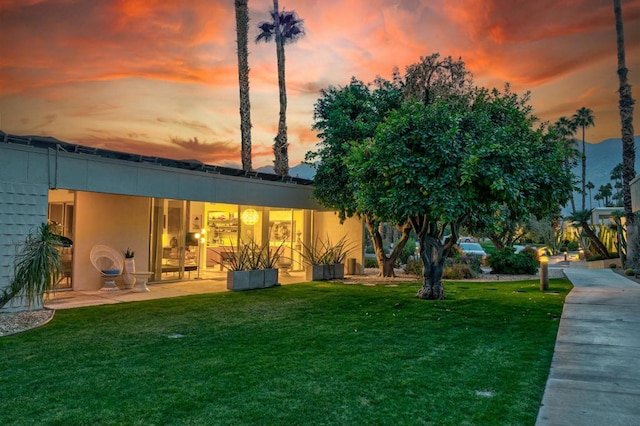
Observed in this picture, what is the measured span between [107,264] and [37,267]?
4.39 metres

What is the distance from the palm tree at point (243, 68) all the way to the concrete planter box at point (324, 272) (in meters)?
5.87

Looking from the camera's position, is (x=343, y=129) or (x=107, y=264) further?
(x=343, y=129)

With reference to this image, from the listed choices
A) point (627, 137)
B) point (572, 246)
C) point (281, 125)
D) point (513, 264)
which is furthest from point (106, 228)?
point (572, 246)

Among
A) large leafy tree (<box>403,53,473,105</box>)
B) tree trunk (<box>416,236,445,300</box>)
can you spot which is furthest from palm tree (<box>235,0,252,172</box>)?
tree trunk (<box>416,236,445,300</box>)

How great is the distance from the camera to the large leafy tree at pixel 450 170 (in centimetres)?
880

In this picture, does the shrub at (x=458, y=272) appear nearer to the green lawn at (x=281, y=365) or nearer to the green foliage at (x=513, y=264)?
the green foliage at (x=513, y=264)

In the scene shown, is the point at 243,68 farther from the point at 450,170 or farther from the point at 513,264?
the point at 513,264

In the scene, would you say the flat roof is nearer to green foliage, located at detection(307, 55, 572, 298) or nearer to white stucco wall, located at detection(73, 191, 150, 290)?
white stucco wall, located at detection(73, 191, 150, 290)

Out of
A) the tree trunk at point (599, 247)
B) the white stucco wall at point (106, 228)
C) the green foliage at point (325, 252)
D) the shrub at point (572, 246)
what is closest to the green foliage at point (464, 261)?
the green foliage at point (325, 252)

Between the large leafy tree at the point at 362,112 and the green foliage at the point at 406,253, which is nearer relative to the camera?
the large leafy tree at the point at 362,112

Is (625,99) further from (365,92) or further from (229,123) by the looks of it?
(229,123)

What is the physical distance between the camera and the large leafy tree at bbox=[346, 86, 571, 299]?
880 centimetres

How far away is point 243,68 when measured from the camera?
1881 cm

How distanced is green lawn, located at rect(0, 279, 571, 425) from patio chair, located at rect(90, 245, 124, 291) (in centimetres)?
239
